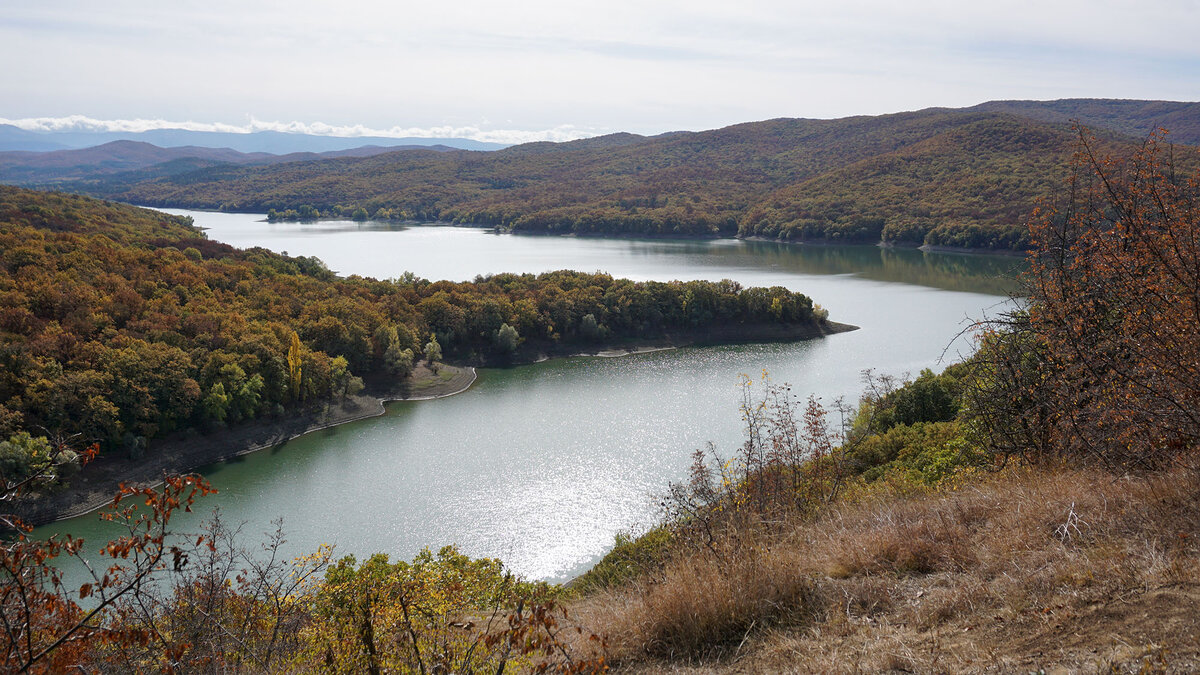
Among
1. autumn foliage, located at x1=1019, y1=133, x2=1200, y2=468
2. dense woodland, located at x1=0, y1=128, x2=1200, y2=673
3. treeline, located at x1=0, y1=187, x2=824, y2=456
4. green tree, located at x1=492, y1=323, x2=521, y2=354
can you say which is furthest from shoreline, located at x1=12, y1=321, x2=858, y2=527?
autumn foliage, located at x1=1019, y1=133, x2=1200, y2=468

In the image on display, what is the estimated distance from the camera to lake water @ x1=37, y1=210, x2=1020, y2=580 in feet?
67.2

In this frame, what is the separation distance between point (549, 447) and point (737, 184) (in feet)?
412

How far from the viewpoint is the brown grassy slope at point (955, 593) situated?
3.38 metres

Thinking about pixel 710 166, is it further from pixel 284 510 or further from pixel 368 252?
pixel 284 510

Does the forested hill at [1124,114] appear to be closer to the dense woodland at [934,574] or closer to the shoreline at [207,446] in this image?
the shoreline at [207,446]

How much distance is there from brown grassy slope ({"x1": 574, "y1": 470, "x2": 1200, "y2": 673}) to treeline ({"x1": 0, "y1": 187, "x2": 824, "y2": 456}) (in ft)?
74.0

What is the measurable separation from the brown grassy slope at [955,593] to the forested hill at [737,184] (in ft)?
228

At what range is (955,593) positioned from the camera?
4094 millimetres

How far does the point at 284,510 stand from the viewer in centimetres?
2233

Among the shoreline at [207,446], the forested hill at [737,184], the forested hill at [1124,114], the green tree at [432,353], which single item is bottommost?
the shoreline at [207,446]

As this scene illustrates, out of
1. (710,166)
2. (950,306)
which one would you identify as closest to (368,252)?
(950,306)

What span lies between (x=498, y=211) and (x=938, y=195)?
236 ft

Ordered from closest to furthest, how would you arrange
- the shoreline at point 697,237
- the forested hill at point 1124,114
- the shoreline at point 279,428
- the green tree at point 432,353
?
1. the shoreline at point 279,428
2. the green tree at point 432,353
3. the shoreline at point 697,237
4. the forested hill at point 1124,114

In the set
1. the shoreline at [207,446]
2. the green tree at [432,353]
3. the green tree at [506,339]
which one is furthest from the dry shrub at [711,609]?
the green tree at [506,339]
